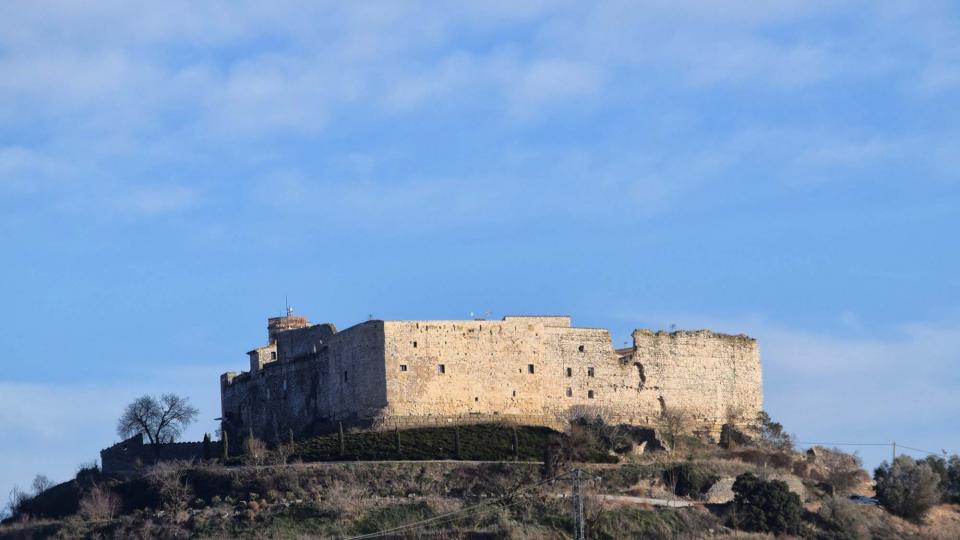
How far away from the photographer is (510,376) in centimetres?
7200

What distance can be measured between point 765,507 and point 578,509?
22.0 feet

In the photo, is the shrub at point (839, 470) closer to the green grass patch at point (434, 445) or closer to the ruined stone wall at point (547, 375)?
the ruined stone wall at point (547, 375)

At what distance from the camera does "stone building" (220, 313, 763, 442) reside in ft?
234

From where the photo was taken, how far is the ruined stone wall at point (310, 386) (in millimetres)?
71812

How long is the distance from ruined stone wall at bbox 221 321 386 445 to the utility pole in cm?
1188

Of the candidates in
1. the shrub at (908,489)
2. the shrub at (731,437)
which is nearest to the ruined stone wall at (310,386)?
the shrub at (731,437)

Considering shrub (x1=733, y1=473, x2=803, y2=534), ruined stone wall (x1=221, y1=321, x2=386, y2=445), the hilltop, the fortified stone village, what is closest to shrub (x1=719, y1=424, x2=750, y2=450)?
the fortified stone village

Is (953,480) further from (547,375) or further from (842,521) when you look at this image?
(547,375)

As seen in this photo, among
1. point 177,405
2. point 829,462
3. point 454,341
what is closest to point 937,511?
point 829,462

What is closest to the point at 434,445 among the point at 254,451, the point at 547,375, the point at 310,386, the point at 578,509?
the point at 547,375

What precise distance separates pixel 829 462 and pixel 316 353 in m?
19.4

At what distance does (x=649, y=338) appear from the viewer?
7512 centimetres

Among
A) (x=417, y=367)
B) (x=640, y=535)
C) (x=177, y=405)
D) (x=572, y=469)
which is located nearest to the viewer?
(x=640, y=535)

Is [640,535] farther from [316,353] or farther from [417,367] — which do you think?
[316,353]
